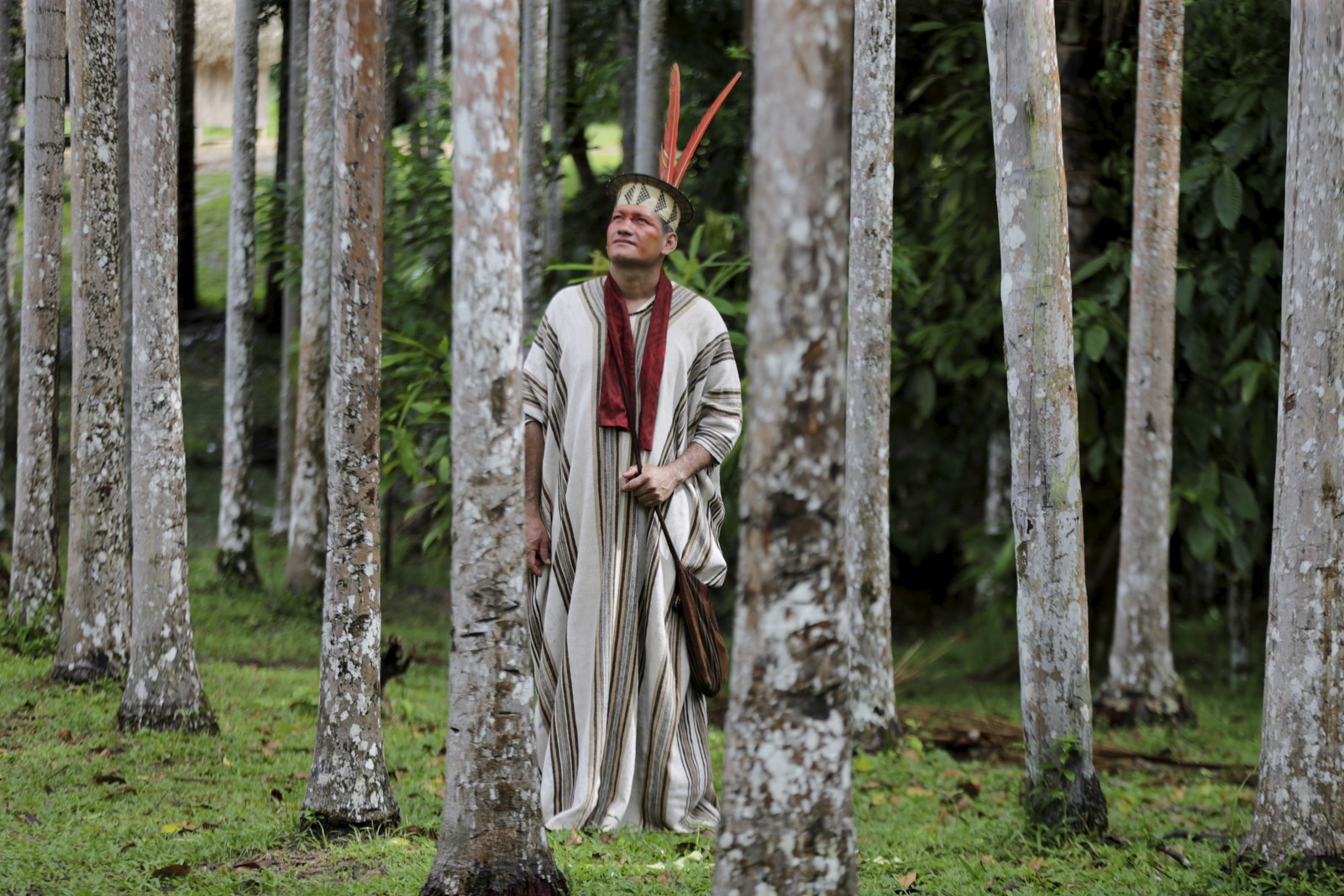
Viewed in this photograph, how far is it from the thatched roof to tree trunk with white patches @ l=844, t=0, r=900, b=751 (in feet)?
41.7

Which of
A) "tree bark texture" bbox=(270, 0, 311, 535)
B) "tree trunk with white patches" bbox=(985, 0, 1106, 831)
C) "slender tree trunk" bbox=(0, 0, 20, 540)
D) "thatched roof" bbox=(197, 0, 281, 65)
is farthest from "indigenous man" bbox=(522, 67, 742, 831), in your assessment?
"thatched roof" bbox=(197, 0, 281, 65)

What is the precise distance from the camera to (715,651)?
16.0 ft

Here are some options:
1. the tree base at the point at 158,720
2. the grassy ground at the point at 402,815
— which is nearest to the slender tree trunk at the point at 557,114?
the grassy ground at the point at 402,815

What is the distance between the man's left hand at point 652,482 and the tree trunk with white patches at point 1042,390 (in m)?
1.23

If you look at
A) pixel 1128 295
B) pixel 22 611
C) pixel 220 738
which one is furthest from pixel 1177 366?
pixel 22 611

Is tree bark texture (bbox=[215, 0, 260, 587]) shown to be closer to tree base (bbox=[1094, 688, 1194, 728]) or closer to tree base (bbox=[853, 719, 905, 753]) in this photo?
tree base (bbox=[853, 719, 905, 753])

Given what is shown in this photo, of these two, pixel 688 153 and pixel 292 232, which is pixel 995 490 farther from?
pixel 292 232

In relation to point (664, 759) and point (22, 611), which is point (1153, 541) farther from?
point (22, 611)

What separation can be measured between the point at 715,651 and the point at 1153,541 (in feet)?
13.1

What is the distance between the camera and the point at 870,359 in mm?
6551

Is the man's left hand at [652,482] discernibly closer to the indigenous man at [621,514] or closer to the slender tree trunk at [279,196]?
the indigenous man at [621,514]

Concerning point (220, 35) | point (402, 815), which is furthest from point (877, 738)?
point (220, 35)

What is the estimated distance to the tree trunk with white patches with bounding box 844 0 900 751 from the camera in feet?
21.0

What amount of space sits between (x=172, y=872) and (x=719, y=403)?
2.41 metres
